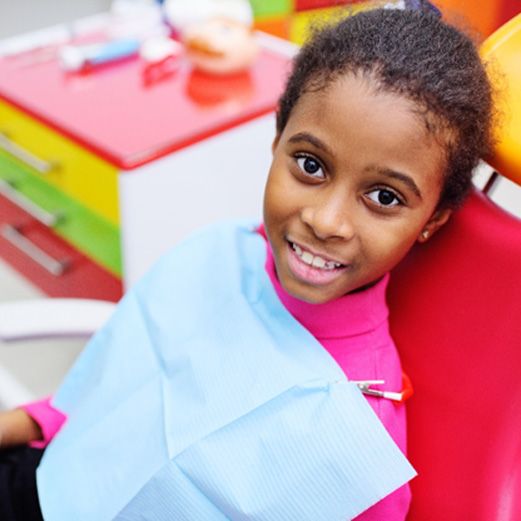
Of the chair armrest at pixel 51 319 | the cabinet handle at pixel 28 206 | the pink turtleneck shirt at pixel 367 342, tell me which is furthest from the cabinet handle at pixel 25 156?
the pink turtleneck shirt at pixel 367 342

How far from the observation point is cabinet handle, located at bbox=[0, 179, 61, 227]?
1.44m

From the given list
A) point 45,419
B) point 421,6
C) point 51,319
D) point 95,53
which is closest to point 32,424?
point 45,419

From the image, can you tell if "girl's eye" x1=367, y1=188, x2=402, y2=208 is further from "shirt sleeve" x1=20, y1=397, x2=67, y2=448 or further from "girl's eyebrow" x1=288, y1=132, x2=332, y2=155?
"shirt sleeve" x1=20, y1=397, x2=67, y2=448

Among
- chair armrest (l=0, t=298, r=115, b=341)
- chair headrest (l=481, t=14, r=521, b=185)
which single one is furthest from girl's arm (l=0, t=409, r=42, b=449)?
chair headrest (l=481, t=14, r=521, b=185)

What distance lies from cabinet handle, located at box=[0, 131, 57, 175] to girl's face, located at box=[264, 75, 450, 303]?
776 mm

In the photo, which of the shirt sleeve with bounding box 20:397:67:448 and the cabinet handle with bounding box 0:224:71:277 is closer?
the shirt sleeve with bounding box 20:397:67:448

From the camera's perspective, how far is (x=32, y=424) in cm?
95

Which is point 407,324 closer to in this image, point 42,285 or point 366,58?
point 366,58

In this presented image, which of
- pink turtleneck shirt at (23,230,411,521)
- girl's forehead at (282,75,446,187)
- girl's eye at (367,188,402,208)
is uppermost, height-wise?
girl's forehead at (282,75,446,187)

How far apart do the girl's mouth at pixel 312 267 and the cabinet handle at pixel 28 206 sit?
838 millimetres

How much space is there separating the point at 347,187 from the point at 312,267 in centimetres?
9

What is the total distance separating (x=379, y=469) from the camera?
0.67 m

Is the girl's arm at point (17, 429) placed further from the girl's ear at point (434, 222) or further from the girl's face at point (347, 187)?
the girl's ear at point (434, 222)

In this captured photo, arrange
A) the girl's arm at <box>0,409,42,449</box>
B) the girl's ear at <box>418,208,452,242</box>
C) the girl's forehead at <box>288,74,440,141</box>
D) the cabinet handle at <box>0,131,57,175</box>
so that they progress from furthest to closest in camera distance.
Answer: the cabinet handle at <box>0,131,57,175</box>, the girl's arm at <box>0,409,42,449</box>, the girl's ear at <box>418,208,452,242</box>, the girl's forehead at <box>288,74,440,141</box>
